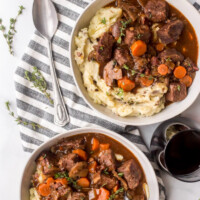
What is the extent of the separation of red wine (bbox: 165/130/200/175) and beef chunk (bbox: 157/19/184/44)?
1.25 meters

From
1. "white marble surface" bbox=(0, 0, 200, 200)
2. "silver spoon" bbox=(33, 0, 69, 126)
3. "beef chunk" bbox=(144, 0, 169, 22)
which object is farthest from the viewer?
"white marble surface" bbox=(0, 0, 200, 200)

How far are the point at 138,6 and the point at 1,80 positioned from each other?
2.38m

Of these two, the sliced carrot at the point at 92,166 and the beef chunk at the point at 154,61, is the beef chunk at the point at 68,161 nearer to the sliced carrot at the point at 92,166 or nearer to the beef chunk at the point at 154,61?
the sliced carrot at the point at 92,166

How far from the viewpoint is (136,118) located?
3.98 m

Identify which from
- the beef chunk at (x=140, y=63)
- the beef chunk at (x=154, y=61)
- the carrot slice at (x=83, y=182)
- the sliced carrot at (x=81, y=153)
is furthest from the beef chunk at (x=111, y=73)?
the carrot slice at (x=83, y=182)

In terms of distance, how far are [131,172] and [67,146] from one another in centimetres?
97

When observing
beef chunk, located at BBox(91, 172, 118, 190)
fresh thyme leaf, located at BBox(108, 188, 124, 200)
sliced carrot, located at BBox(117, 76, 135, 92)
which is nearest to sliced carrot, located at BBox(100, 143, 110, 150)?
beef chunk, located at BBox(91, 172, 118, 190)

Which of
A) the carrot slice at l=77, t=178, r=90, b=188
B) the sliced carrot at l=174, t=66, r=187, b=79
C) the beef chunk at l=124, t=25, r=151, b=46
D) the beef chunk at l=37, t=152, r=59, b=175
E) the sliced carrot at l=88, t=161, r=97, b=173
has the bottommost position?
the carrot slice at l=77, t=178, r=90, b=188

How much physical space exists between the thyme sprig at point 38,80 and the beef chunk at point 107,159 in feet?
3.63

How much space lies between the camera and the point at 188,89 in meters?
3.95

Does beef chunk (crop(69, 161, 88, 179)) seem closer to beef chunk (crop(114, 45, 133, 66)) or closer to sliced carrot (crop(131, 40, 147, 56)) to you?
beef chunk (crop(114, 45, 133, 66))

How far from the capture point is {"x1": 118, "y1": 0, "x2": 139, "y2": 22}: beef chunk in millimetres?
3723

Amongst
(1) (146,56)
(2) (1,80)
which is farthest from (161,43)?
(2) (1,80)

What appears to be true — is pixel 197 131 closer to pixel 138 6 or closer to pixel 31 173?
pixel 138 6
